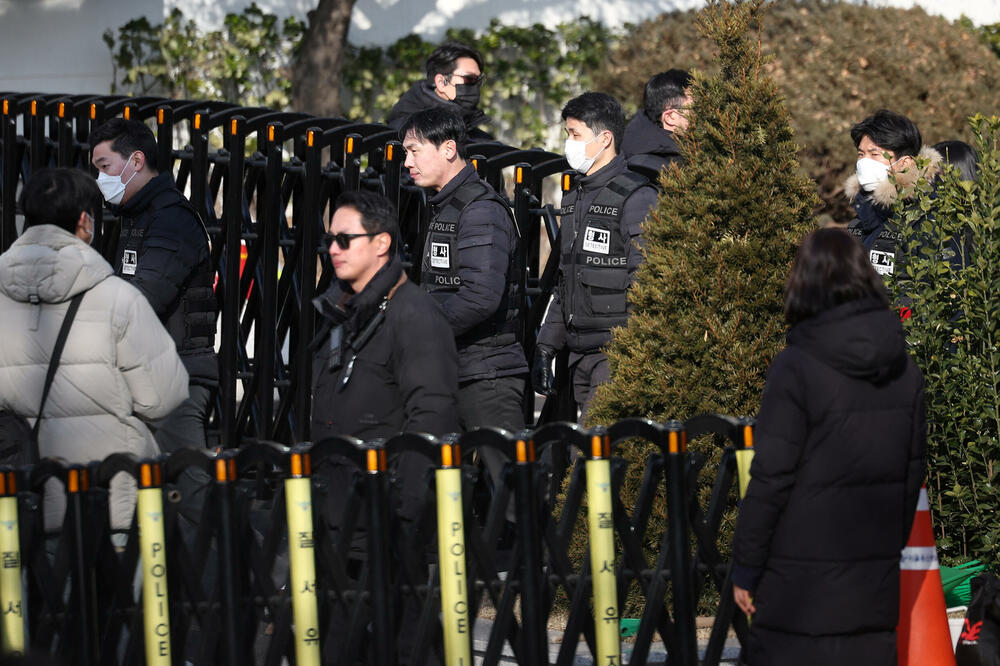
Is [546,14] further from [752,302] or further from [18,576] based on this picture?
[18,576]

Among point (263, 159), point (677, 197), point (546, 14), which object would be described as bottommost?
point (677, 197)

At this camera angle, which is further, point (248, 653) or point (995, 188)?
point (995, 188)

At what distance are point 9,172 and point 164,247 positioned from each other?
8.06ft

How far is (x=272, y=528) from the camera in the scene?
429cm

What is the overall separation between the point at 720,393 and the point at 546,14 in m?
12.1

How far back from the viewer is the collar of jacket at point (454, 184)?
6.02 meters

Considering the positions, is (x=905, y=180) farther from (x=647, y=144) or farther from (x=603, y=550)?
(x=603, y=550)

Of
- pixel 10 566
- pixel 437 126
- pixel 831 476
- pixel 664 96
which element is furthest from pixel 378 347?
pixel 664 96

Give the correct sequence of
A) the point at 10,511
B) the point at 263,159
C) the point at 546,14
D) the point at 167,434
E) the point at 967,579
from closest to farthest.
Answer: the point at 10,511 < the point at 967,579 < the point at 167,434 < the point at 263,159 < the point at 546,14

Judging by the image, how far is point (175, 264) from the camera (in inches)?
235

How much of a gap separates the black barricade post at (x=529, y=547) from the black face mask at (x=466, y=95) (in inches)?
161

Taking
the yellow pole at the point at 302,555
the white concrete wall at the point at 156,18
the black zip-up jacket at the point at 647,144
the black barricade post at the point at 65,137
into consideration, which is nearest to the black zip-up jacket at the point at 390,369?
the yellow pole at the point at 302,555

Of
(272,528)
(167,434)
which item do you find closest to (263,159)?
(167,434)

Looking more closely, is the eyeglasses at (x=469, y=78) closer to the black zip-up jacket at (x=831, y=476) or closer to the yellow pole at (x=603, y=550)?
the yellow pole at (x=603, y=550)
